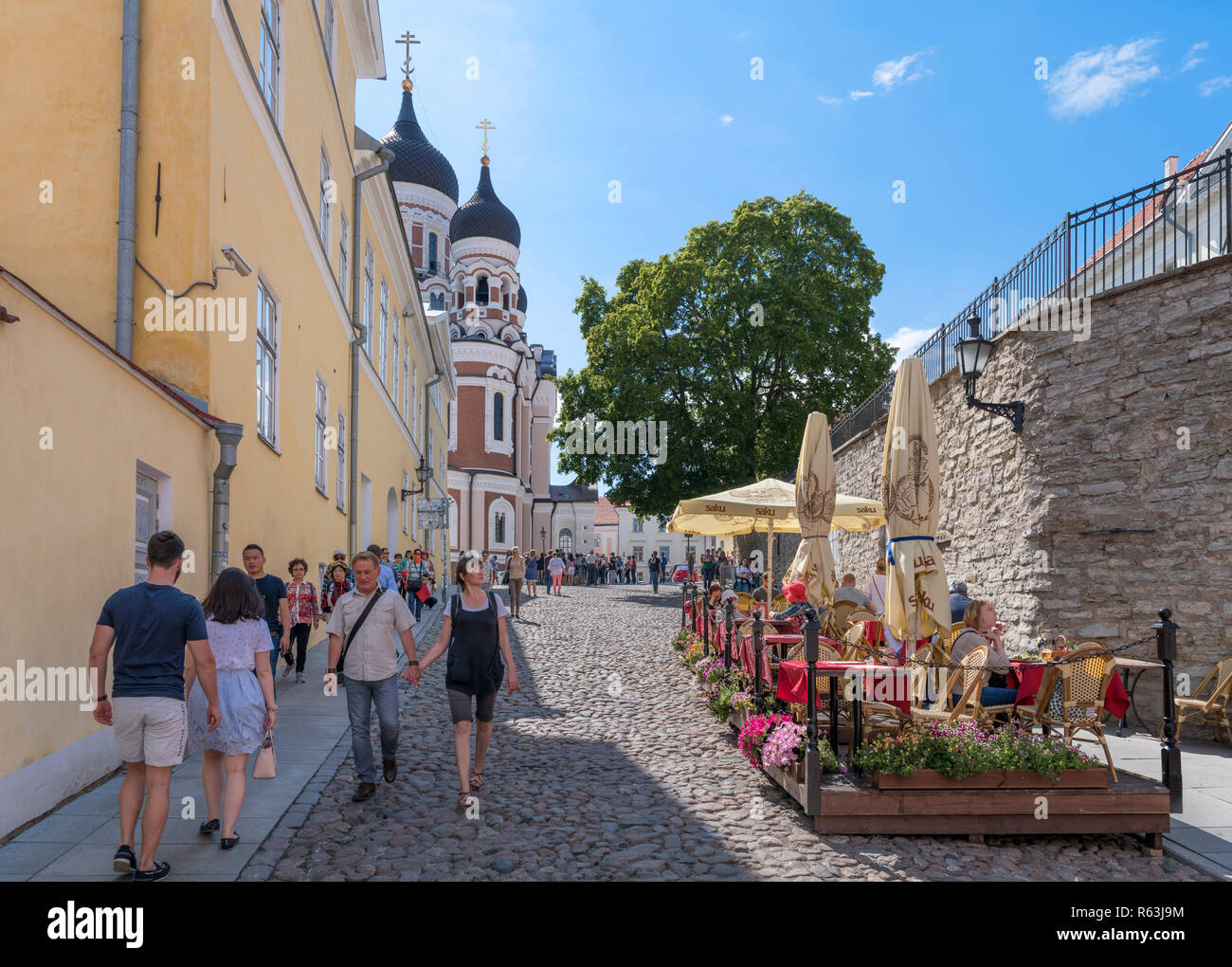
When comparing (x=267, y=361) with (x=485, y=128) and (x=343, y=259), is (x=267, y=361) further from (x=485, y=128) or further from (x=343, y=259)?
(x=485, y=128)

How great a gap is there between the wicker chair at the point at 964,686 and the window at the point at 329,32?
44.8 feet

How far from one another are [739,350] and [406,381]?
33.7 feet

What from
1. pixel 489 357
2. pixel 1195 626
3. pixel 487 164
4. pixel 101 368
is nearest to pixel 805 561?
pixel 1195 626

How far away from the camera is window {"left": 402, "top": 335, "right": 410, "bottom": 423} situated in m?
26.9

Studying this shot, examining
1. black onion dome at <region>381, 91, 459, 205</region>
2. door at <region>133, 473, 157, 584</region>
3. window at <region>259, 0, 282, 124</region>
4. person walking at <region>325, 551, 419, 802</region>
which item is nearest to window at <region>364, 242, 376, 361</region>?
window at <region>259, 0, 282, 124</region>

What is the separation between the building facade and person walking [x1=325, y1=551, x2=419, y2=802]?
149ft

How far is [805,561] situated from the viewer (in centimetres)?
1130

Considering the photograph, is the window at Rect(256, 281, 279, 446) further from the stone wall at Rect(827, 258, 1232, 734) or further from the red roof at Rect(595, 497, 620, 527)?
the red roof at Rect(595, 497, 620, 527)

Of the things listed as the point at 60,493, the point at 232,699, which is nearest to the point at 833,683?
the point at 232,699

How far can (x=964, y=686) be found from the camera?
6629 millimetres

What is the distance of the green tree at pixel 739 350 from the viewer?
Answer: 2969 cm
